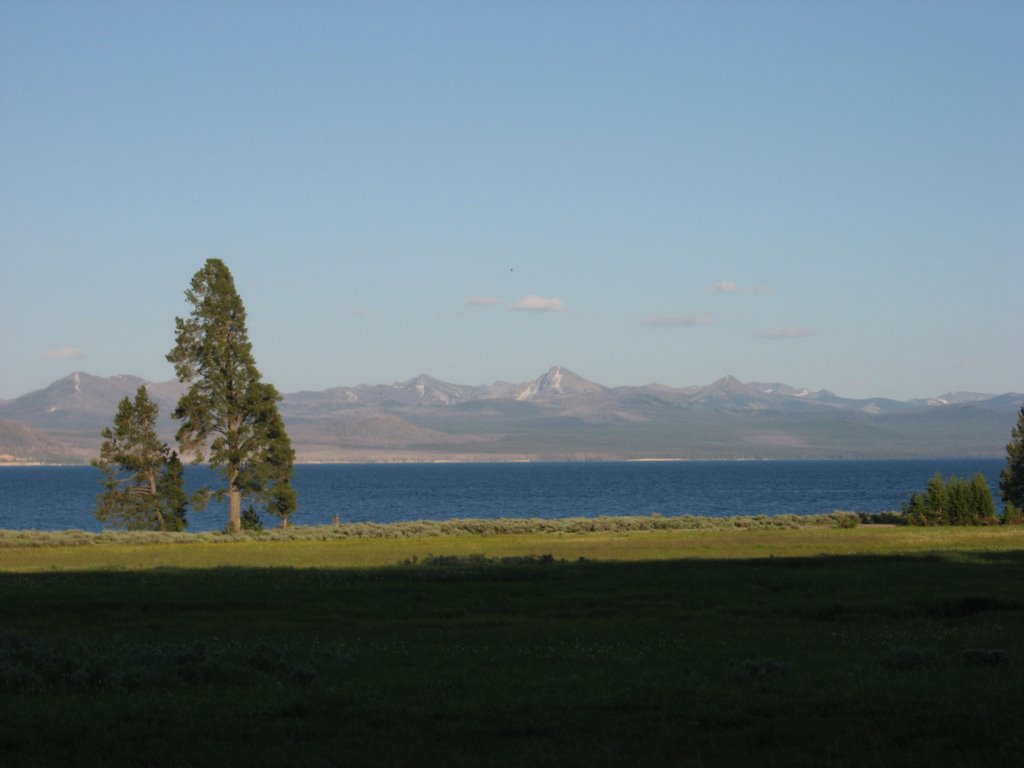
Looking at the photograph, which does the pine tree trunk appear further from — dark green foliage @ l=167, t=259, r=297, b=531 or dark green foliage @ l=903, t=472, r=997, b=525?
dark green foliage @ l=903, t=472, r=997, b=525

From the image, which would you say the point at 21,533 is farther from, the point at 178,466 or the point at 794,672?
the point at 794,672

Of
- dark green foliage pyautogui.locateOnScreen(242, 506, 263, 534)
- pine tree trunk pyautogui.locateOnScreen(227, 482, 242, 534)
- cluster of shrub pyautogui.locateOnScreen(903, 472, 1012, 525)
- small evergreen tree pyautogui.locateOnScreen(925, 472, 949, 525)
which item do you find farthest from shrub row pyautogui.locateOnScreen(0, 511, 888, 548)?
small evergreen tree pyautogui.locateOnScreen(925, 472, 949, 525)

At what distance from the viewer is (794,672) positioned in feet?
52.5

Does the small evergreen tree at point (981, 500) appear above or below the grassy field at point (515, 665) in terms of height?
above

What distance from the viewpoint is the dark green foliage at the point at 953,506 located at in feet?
201

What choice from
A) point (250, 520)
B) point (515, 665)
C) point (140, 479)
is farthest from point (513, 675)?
point (140, 479)

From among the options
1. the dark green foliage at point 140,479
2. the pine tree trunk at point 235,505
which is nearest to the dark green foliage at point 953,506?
the pine tree trunk at point 235,505

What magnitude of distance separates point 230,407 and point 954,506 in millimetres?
40361

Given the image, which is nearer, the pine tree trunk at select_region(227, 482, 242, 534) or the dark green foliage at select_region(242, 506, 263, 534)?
the pine tree trunk at select_region(227, 482, 242, 534)

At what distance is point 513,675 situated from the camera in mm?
16031

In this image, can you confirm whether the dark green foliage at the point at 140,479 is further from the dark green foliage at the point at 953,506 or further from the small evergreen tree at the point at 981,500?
the small evergreen tree at the point at 981,500

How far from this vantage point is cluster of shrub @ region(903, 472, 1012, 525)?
6116cm

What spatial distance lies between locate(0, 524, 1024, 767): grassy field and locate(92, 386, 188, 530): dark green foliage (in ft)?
88.0

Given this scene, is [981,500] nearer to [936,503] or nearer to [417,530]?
[936,503]
